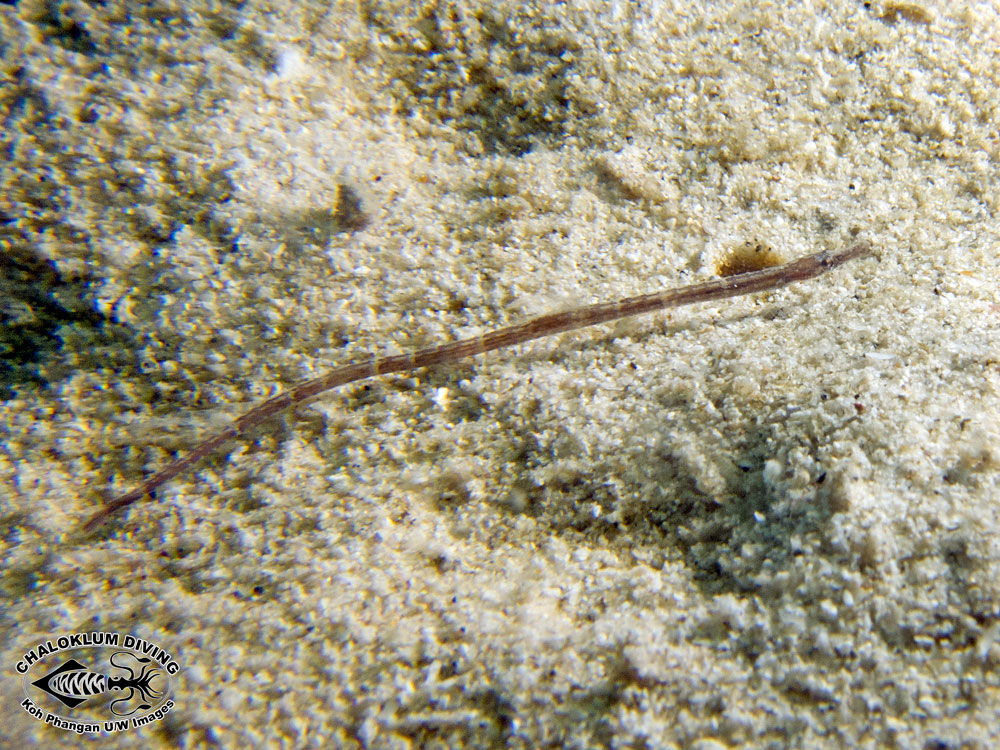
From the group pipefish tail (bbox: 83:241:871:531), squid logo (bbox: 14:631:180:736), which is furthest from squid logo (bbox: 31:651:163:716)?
pipefish tail (bbox: 83:241:871:531)

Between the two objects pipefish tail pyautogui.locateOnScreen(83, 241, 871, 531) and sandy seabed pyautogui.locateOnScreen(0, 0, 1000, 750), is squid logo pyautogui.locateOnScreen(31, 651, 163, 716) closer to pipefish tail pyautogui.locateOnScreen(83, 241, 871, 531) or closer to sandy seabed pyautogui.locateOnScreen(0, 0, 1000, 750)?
sandy seabed pyautogui.locateOnScreen(0, 0, 1000, 750)

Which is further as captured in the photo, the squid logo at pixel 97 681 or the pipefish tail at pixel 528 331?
the pipefish tail at pixel 528 331

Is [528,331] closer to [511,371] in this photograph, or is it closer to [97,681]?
[511,371]

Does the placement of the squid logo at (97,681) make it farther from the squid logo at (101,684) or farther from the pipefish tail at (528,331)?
the pipefish tail at (528,331)

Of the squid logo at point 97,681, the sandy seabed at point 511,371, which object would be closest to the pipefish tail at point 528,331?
the sandy seabed at point 511,371

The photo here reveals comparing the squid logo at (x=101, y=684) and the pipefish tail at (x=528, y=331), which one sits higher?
the pipefish tail at (x=528, y=331)

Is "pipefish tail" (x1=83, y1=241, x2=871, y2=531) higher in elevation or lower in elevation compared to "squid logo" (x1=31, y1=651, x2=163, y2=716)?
higher

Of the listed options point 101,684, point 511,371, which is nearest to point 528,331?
point 511,371
